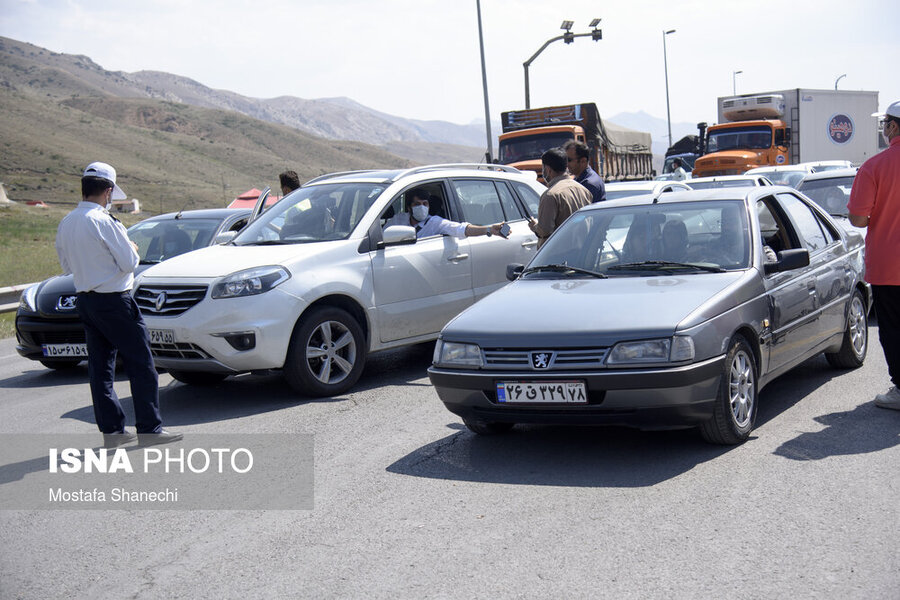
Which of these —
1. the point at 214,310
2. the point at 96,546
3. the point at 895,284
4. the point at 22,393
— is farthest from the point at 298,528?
the point at 22,393

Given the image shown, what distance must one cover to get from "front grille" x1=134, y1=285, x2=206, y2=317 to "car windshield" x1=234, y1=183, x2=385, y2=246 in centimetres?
107

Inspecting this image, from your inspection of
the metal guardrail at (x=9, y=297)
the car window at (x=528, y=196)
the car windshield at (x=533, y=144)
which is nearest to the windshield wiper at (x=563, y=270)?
the car window at (x=528, y=196)

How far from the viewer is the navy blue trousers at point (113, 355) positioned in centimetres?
640

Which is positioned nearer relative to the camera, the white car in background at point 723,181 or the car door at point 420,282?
the car door at point 420,282

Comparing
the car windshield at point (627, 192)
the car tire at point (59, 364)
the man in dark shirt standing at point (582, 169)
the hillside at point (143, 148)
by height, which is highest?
the hillside at point (143, 148)

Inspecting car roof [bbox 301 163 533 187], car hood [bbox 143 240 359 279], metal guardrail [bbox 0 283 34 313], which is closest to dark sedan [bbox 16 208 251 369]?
car hood [bbox 143 240 359 279]

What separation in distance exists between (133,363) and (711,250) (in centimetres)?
386

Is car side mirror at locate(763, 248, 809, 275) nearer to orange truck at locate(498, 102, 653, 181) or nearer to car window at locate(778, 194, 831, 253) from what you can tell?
car window at locate(778, 194, 831, 253)

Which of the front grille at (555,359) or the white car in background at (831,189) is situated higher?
the white car in background at (831,189)

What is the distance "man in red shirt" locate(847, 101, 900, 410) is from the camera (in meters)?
6.52

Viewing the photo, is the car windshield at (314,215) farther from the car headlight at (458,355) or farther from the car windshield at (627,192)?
the car windshield at (627,192)

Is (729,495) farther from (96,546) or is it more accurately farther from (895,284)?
(96,546)

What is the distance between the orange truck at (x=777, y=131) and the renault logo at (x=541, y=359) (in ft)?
82.2

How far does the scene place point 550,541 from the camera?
440 cm
